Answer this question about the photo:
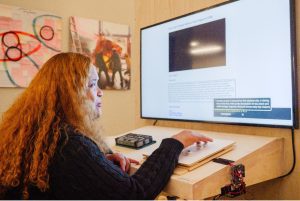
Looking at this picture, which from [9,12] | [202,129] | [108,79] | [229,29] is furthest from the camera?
[108,79]

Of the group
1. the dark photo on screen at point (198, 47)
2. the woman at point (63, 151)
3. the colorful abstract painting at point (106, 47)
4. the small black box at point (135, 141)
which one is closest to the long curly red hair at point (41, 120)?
the woman at point (63, 151)

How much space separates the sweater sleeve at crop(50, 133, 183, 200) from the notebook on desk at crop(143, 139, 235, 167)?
0.11 metres

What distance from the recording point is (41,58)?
6.86 ft

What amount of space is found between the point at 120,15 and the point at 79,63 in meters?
1.79

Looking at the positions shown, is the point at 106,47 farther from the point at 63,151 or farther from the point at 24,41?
the point at 63,151

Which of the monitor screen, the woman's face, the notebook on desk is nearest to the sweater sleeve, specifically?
the notebook on desk

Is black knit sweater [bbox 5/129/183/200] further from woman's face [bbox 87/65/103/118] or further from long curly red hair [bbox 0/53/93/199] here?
woman's face [bbox 87/65/103/118]

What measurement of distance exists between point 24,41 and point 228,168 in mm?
1772

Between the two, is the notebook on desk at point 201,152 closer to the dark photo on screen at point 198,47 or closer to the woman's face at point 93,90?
the woman's face at point 93,90

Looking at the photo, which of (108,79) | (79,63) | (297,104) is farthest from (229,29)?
(108,79)

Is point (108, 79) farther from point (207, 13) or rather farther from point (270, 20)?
point (270, 20)

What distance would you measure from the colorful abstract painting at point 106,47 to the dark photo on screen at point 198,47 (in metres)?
1.10

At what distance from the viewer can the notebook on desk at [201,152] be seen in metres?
0.81

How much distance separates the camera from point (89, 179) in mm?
680
